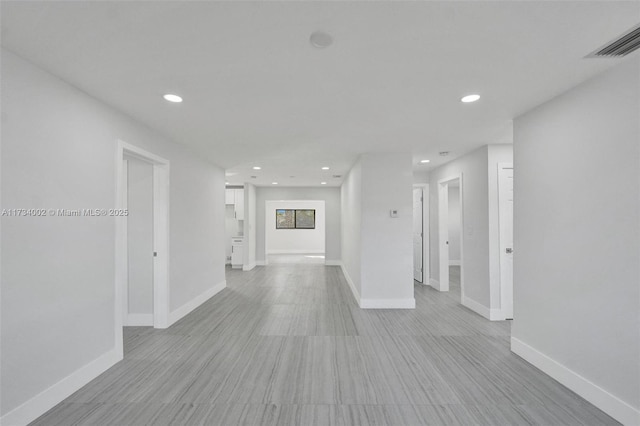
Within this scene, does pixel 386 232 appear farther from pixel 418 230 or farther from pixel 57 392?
pixel 57 392

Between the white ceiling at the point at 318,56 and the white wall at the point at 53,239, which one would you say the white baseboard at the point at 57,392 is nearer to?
the white wall at the point at 53,239

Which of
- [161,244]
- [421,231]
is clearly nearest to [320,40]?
[161,244]

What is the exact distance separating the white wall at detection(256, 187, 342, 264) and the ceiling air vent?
734 cm

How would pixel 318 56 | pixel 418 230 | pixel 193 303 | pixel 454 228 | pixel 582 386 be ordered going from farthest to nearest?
pixel 454 228 → pixel 418 230 → pixel 193 303 → pixel 582 386 → pixel 318 56

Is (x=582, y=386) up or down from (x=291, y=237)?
down

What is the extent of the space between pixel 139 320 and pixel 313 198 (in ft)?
20.0

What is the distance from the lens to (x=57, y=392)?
7.01ft

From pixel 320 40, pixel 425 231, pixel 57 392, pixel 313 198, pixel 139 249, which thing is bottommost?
pixel 57 392

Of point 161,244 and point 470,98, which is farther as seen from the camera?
point 161,244

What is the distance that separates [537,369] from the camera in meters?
2.67

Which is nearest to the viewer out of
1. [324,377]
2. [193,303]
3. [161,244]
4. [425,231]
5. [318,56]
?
[318,56]

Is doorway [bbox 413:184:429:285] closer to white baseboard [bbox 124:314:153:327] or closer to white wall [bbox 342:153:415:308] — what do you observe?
white wall [bbox 342:153:415:308]

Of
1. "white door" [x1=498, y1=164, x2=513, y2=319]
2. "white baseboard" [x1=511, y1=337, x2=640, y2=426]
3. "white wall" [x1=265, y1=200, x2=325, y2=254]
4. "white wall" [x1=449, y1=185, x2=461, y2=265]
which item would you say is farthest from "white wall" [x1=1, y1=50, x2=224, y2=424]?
"white wall" [x1=265, y1=200, x2=325, y2=254]

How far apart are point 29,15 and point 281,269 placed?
724 centimetres
